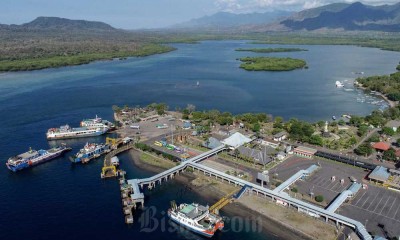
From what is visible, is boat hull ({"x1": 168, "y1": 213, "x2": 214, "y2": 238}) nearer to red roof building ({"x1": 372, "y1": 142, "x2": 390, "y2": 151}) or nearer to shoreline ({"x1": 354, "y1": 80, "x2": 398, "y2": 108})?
red roof building ({"x1": 372, "y1": 142, "x2": 390, "y2": 151})

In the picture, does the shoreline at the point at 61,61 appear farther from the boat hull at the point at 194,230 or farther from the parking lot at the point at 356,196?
the parking lot at the point at 356,196

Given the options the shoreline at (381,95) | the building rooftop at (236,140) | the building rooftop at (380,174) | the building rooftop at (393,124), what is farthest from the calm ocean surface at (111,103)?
the building rooftop at (380,174)

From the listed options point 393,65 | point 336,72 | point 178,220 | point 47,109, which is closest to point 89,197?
point 178,220

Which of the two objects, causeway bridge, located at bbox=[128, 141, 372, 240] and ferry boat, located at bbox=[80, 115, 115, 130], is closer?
causeway bridge, located at bbox=[128, 141, 372, 240]

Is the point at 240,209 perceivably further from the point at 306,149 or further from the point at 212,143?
the point at 306,149

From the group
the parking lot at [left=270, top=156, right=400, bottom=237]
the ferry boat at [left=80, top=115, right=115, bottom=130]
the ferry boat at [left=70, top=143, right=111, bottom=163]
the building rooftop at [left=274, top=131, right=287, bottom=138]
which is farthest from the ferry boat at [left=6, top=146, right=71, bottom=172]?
the building rooftop at [left=274, top=131, right=287, bottom=138]

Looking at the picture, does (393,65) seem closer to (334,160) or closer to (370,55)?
(370,55)
